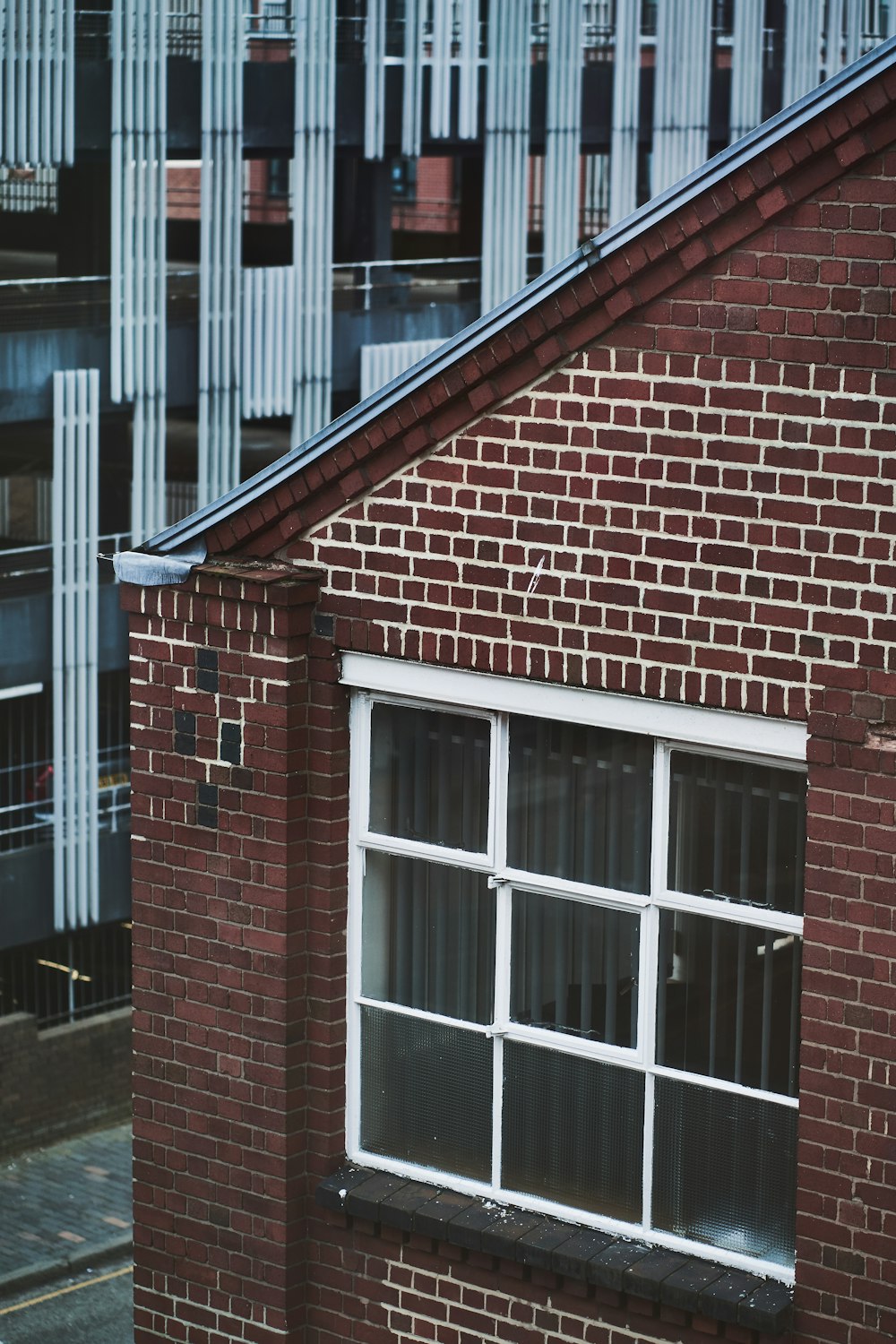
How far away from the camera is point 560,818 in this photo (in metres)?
9.08

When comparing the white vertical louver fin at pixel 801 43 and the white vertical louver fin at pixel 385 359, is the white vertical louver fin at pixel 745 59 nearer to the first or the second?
the white vertical louver fin at pixel 801 43

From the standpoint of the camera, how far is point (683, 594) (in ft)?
27.7

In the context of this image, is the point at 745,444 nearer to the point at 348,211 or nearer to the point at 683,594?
the point at 683,594

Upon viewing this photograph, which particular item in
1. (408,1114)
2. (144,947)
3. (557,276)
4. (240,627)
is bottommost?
(408,1114)

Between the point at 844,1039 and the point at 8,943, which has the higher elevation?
the point at 844,1039

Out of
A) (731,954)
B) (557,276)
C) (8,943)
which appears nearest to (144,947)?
(731,954)

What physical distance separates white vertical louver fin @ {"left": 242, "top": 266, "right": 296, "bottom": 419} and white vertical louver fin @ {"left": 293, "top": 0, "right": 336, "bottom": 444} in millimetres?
115

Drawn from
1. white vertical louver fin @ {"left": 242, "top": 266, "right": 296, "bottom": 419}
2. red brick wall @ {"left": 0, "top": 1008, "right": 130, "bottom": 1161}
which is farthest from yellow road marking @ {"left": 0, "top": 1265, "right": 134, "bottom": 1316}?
white vertical louver fin @ {"left": 242, "top": 266, "right": 296, "bottom": 419}

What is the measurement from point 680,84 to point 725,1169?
2073 centimetres

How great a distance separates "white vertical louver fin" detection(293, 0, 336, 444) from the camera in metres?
22.6

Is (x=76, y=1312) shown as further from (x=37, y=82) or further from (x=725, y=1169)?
(x=37, y=82)

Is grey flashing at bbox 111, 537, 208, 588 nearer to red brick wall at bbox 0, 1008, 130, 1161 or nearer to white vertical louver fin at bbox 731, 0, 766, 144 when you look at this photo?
red brick wall at bbox 0, 1008, 130, 1161

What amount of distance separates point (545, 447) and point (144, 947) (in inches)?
122

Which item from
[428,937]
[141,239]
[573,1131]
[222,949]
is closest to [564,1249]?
[573,1131]
